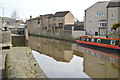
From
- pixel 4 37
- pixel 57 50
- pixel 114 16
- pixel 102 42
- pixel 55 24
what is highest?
pixel 114 16

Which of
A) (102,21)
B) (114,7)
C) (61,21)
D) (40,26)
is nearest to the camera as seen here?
(114,7)

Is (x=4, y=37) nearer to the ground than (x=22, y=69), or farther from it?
farther from it

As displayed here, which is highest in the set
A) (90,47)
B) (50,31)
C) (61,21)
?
(61,21)

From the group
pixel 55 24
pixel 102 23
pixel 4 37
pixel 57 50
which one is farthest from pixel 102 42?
pixel 55 24

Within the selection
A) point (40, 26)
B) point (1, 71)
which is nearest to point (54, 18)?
point (40, 26)

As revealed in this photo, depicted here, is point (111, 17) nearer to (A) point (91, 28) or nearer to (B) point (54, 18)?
(A) point (91, 28)

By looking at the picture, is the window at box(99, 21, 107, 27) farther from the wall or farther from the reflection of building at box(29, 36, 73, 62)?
the reflection of building at box(29, 36, 73, 62)

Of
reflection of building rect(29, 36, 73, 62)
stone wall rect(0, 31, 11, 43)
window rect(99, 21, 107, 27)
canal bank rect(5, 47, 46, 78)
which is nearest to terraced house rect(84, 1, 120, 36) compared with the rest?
window rect(99, 21, 107, 27)

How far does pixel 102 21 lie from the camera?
99.7 feet

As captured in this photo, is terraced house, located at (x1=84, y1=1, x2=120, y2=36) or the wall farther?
terraced house, located at (x1=84, y1=1, x2=120, y2=36)

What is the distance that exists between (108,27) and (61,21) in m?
16.3

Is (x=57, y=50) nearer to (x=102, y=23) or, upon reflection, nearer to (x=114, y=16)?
(x=102, y=23)

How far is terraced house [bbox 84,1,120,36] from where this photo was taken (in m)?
28.4

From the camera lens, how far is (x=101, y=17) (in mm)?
31047
